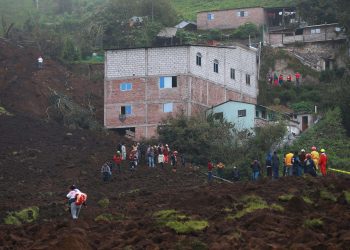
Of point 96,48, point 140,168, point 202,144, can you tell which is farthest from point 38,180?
point 96,48

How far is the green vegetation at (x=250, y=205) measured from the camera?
137ft

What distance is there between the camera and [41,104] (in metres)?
78.0

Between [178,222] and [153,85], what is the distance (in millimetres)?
36206

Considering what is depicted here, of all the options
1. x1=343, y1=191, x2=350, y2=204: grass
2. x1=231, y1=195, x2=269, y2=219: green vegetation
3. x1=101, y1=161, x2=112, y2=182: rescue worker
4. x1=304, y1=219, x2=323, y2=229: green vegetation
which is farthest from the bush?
x1=304, y1=219, x2=323, y2=229: green vegetation

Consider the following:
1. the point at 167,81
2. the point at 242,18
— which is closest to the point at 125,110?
the point at 167,81

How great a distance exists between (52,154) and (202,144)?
8117mm

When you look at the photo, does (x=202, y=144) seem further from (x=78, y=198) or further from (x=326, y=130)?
(x=78, y=198)

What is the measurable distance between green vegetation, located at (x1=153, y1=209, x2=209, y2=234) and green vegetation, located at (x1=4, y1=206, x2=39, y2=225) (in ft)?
18.6

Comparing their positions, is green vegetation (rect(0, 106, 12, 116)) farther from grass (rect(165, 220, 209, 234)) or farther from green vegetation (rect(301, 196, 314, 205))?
grass (rect(165, 220, 209, 234))

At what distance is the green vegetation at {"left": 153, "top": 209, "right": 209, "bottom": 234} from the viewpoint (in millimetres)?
39094

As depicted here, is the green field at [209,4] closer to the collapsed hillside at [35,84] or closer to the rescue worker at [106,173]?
the collapsed hillside at [35,84]

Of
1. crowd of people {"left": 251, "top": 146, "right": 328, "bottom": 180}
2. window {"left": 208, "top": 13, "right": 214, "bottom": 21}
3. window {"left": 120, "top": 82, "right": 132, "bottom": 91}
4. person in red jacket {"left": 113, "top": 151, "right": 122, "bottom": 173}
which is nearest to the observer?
crowd of people {"left": 251, "top": 146, "right": 328, "bottom": 180}

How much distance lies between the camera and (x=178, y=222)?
1585 inches

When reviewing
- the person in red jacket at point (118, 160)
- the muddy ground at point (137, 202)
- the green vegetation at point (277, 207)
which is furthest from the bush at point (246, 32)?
the green vegetation at point (277, 207)
